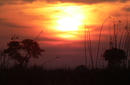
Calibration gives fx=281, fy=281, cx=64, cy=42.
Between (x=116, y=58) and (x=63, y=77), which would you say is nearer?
(x=63, y=77)

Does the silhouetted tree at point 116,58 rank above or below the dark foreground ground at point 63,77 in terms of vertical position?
below

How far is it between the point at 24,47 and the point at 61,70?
348 inches

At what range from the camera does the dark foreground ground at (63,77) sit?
5.62 metres

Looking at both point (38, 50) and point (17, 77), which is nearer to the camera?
point (17, 77)

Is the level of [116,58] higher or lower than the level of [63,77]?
lower

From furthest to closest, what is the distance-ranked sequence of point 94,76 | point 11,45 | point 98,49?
point 11,45
point 98,49
point 94,76

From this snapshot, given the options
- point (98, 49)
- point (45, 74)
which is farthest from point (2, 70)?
point (98, 49)

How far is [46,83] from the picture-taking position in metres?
5.54

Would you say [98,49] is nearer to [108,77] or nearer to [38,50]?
[108,77]

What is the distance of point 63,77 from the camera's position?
6.02 metres

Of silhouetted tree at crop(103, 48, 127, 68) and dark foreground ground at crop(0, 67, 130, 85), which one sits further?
silhouetted tree at crop(103, 48, 127, 68)

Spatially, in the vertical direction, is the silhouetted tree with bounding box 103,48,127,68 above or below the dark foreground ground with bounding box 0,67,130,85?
below

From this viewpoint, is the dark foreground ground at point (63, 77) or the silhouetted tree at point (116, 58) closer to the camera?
the dark foreground ground at point (63, 77)

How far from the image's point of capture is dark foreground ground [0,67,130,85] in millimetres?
5617
